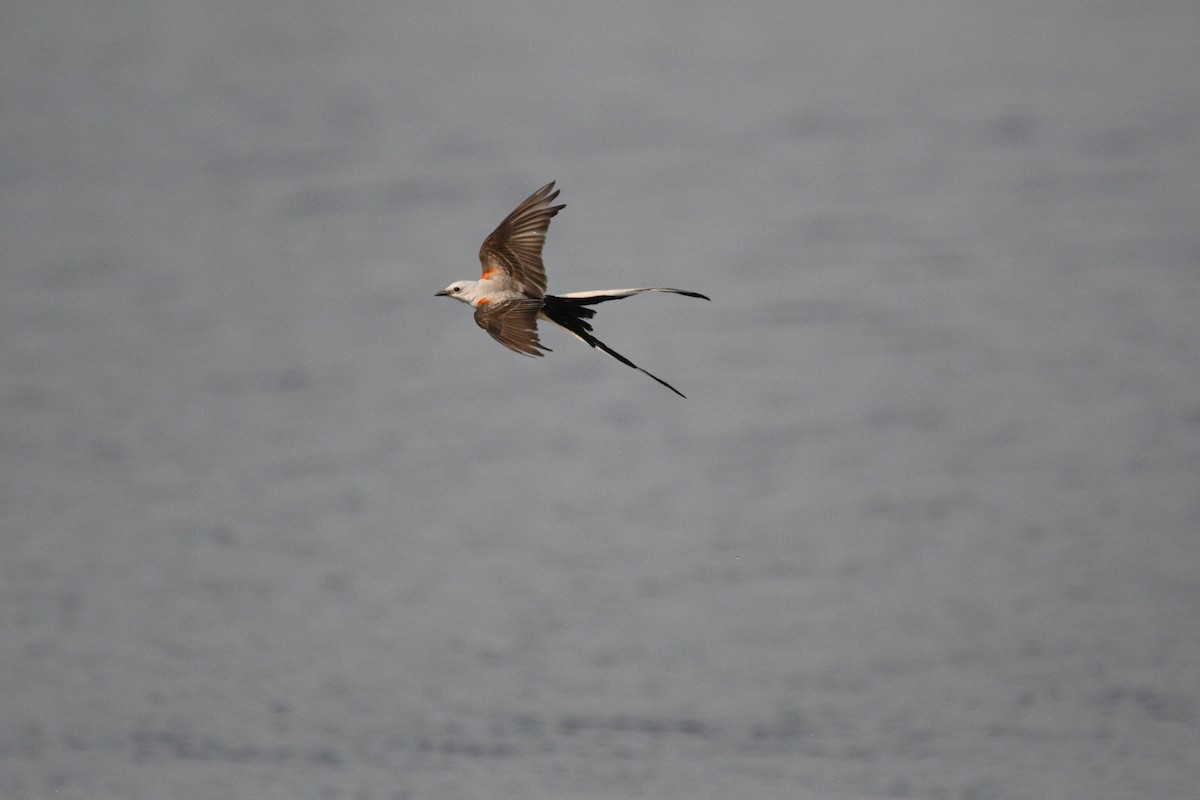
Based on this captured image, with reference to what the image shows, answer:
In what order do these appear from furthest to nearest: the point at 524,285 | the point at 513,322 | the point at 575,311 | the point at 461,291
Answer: the point at 461,291 → the point at 524,285 → the point at 575,311 → the point at 513,322

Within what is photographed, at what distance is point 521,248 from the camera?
771 cm

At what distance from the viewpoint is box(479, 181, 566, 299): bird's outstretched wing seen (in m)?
7.69

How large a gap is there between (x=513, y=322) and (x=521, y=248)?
0.56 m

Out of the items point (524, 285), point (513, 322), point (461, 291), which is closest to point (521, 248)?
point (524, 285)

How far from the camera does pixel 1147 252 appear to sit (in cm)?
1772

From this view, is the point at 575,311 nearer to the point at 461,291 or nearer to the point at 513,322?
the point at 513,322

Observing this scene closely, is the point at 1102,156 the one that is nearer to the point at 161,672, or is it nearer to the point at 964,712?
the point at 964,712

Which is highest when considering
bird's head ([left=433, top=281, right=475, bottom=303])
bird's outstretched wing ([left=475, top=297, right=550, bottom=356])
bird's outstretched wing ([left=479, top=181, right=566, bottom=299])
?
bird's outstretched wing ([left=479, top=181, right=566, bottom=299])

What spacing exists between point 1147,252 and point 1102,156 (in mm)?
3139

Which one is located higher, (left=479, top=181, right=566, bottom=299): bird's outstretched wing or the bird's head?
(left=479, top=181, right=566, bottom=299): bird's outstretched wing

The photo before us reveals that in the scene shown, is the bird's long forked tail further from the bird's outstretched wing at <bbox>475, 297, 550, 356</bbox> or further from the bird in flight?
the bird's outstretched wing at <bbox>475, 297, 550, 356</bbox>

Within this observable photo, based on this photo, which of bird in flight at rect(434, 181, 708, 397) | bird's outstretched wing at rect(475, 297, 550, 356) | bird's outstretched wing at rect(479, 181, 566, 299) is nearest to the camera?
bird's outstretched wing at rect(475, 297, 550, 356)

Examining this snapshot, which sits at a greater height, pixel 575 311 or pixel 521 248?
pixel 521 248

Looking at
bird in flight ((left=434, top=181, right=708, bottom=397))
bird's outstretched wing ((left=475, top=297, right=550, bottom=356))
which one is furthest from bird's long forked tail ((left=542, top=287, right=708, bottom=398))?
bird's outstretched wing ((left=475, top=297, right=550, bottom=356))
